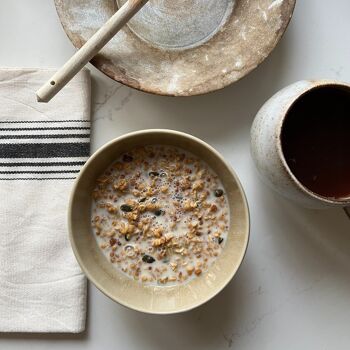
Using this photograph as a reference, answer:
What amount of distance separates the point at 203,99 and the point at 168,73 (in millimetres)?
73

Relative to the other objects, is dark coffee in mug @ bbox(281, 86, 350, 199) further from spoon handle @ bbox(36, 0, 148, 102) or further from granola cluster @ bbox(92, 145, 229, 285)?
spoon handle @ bbox(36, 0, 148, 102)

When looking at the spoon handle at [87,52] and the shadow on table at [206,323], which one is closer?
the spoon handle at [87,52]

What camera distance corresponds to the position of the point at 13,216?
85cm

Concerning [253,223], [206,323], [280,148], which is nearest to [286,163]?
[280,148]

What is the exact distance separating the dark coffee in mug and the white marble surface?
112 millimetres

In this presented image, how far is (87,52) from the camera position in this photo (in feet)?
2.52

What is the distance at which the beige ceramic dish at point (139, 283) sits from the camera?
2.59 feet

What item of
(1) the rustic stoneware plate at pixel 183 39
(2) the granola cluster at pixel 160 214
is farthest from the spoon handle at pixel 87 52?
(2) the granola cluster at pixel 160 214

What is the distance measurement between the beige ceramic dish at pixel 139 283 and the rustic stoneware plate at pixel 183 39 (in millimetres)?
79

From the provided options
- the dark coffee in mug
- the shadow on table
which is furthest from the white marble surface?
the dark coffee in mug

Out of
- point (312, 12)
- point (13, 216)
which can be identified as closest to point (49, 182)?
point (13, 216)

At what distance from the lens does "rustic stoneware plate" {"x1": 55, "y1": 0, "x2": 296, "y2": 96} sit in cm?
81

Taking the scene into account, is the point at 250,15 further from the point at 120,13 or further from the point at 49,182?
the point at 49,182

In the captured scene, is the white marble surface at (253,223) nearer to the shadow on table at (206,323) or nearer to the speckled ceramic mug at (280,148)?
the shadow on table at (206,323)
